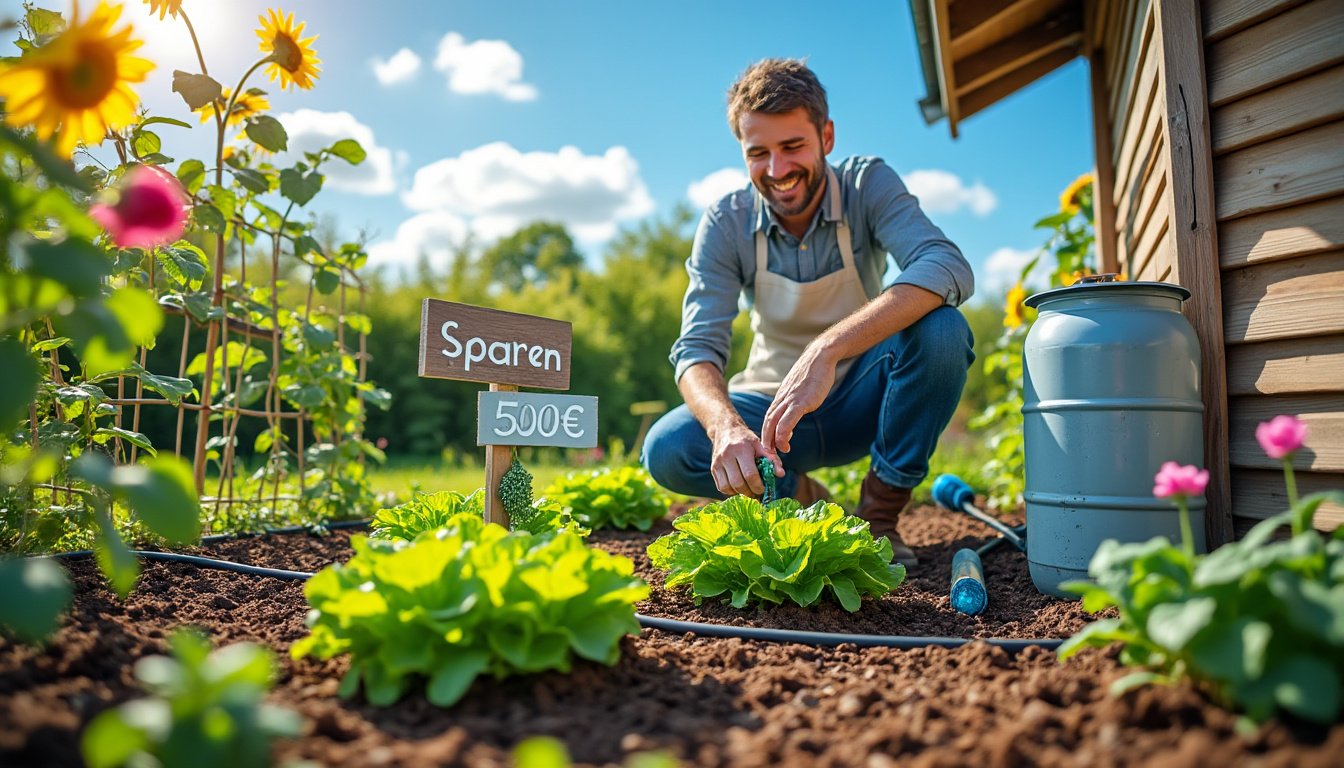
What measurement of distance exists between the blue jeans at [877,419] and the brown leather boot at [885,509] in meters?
0.04

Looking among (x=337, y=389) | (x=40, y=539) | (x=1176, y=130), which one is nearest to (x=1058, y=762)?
(x=1176, y=130)

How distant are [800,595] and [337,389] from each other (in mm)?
2122

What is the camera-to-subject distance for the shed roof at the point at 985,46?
10.9 ft

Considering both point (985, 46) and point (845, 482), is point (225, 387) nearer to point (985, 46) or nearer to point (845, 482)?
point (845, 482)

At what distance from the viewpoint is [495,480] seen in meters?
2.05

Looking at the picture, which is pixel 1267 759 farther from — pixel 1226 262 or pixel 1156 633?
pixel 1226 262

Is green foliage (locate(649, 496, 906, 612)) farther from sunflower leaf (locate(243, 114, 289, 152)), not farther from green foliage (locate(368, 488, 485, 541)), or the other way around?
sunflower leaf (locate(243, 114, 289, 152))

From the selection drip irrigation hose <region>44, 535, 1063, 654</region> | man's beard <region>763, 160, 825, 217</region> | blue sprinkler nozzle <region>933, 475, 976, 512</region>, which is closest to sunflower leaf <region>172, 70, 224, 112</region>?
man's beard <region>763, 160, 825, 217</region>

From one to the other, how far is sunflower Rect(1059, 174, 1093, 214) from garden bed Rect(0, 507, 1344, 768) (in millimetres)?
2347

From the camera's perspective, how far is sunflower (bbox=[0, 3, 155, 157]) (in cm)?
120

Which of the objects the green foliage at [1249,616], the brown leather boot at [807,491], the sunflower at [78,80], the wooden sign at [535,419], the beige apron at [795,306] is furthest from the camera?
the brown leather boot at [807,491]

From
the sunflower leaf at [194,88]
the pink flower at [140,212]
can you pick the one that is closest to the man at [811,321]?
the pink flower at [140,212]

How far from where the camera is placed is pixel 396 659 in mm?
1204

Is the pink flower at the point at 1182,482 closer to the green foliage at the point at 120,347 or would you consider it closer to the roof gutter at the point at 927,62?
the green foliage at the point at 120,347
